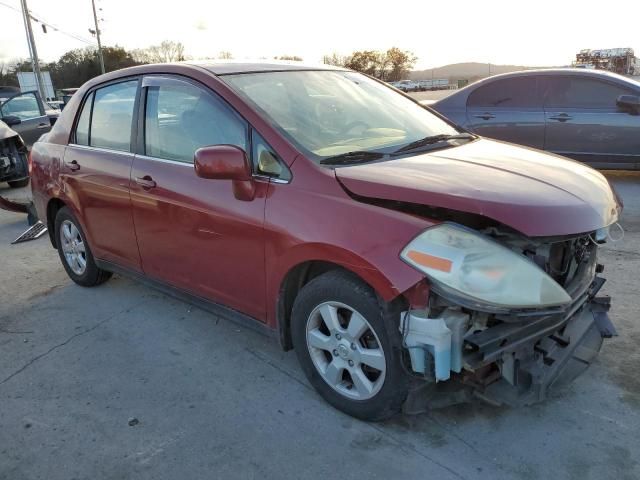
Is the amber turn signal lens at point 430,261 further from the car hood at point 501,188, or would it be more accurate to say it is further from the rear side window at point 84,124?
the rear side window at point 84,124

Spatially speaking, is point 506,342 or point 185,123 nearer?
point 506,342

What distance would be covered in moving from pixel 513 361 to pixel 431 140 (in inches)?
57.3

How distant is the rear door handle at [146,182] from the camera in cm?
354

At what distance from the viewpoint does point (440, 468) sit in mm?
2453

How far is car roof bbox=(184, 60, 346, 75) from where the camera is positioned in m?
3.43

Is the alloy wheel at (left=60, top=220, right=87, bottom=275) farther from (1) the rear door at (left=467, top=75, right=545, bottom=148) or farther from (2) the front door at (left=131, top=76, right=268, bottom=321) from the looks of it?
(1) the rear door at (left=467, top=75, right=545, bottom=148)

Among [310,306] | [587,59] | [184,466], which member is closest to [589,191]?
[310,306]

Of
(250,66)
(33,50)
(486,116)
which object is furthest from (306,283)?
(33,50)

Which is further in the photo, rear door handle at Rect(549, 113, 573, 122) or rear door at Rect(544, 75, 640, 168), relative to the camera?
rear door handle at Rect(549, 113, 573, 122)

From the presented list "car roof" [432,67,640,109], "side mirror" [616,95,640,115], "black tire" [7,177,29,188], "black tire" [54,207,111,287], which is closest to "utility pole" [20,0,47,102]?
"black tire" [7,177,29,188]

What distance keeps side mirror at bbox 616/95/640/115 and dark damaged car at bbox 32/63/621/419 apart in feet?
15.0

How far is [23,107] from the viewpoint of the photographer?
1261cm

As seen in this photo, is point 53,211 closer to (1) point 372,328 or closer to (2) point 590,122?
(1) point 372,328

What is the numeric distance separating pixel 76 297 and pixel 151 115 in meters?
1.85
